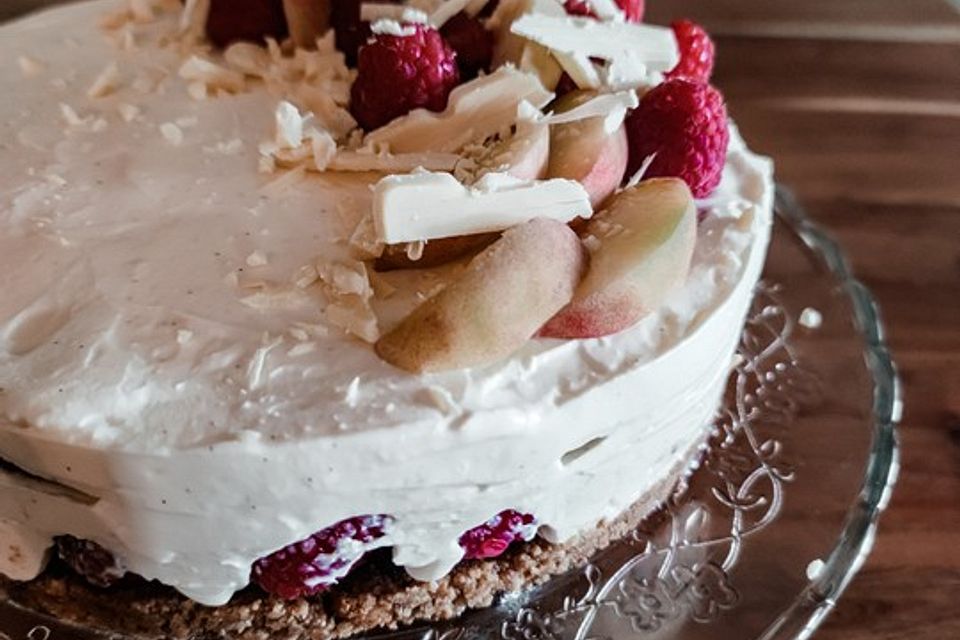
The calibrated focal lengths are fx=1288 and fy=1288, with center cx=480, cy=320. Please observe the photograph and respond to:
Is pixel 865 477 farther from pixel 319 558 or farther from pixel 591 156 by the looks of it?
pixel 319 558

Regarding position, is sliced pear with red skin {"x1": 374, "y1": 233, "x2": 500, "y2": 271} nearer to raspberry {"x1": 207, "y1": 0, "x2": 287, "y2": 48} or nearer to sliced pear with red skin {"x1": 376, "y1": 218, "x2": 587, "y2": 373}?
sliced pear with red skin {"x1": 376, "y1": 218, "x2": 587, "y2": 373}

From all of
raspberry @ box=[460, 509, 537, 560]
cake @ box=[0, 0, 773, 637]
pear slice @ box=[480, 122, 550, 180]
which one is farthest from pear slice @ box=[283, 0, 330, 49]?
raspberry @ box=[460, 509, 537, 560]

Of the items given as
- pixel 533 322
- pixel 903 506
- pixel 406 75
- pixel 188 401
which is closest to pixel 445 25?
pixel 406 75

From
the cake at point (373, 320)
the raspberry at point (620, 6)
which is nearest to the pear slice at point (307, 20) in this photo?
the cake at point (373, 320)

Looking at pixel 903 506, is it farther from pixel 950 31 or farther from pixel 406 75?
pixel 950 31

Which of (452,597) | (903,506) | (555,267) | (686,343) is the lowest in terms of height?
(903,506)

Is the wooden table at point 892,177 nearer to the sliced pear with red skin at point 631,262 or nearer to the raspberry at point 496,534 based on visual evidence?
the raspberry at point 496,534
